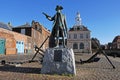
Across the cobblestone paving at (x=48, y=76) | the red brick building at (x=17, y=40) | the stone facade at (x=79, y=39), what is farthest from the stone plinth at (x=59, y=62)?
the stone facade at (x=79, y=39)

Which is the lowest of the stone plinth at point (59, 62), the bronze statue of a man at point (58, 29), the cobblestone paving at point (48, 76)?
the cobblestone paving at point (48, 76)

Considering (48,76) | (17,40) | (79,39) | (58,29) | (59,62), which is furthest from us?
(79,39)

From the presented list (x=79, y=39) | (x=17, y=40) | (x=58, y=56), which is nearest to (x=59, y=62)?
(x=58, y=56)

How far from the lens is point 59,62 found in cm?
955

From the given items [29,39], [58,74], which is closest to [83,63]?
[58,74]

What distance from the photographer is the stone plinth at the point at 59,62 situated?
9422 mm

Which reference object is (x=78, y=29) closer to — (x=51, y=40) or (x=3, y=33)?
(x=3, y=33)

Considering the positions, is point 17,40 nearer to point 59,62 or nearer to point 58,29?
point 58,29

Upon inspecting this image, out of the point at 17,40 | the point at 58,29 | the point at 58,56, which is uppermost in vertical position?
the point at 17,40

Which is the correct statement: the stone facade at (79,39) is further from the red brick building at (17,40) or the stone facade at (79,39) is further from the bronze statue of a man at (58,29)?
the bronze statue of a man at (58,29)

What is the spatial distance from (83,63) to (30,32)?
38462 millimetres

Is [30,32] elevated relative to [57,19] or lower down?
elevated

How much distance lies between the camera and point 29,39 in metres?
50.9

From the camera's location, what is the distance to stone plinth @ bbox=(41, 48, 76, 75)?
9.42m
